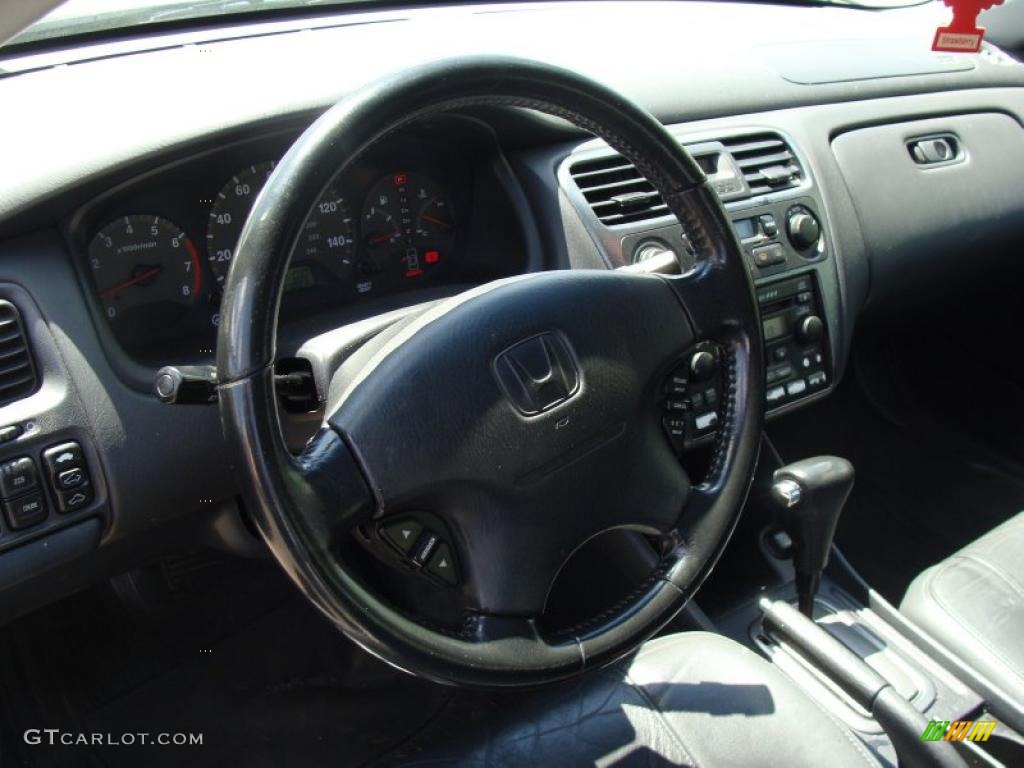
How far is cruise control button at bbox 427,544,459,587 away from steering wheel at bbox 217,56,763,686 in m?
0.01

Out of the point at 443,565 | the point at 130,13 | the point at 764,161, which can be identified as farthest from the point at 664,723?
the point at 130,13

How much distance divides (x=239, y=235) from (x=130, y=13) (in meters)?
0.58

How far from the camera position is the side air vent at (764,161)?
6.15 ft

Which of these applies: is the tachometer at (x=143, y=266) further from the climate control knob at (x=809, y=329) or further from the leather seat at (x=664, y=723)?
the climate control knob at (x=809, y=329)

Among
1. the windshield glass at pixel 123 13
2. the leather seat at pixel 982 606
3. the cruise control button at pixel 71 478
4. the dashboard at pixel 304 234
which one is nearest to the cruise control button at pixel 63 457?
the cruise control button at pixel 71 478

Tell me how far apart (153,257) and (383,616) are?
64 centimetres

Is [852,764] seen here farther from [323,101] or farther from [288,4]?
[288,4]

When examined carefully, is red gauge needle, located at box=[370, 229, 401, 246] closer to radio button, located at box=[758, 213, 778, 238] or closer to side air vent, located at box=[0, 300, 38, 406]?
side air vent, located at box=[0, 300, 38, 406]

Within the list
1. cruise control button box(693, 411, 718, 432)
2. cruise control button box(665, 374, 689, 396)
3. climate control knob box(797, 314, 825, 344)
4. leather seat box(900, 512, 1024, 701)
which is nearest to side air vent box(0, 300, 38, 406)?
cruise control button box(665, 374, 689, 396)

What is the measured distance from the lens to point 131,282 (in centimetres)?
137

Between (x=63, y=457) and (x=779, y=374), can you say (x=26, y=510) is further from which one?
(x=779, y=374)

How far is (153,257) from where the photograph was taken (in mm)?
1383

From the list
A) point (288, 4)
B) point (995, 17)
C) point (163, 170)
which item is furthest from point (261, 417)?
point (995, 17)

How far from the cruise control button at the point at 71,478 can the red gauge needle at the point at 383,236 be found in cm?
56
